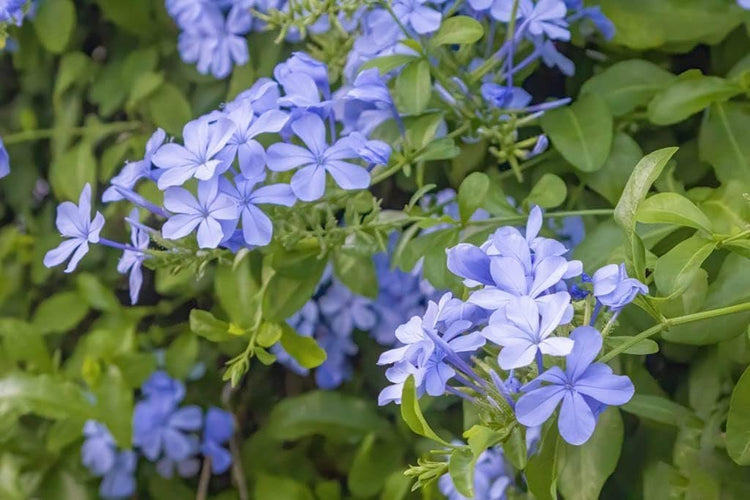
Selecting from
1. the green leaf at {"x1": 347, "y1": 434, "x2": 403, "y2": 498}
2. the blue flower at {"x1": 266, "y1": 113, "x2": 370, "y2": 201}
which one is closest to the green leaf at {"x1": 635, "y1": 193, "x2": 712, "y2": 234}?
the blue flower at {"x1": 266, "y1": 113, "x2": 370, "y2": 201}

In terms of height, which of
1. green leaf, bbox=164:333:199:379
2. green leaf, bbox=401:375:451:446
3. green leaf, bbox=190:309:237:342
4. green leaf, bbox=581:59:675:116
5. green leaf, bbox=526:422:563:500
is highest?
green leaf, bbox=401:375:451:446

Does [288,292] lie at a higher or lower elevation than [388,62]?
lower

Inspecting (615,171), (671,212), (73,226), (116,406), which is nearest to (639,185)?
(671,212)

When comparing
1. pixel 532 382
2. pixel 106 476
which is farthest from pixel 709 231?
pixel 106 476

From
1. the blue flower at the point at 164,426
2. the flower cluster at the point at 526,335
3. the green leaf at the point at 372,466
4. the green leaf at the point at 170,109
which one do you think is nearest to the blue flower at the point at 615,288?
the flower cluster at the point at 526,335

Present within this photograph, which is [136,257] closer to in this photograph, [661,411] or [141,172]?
[141,172]

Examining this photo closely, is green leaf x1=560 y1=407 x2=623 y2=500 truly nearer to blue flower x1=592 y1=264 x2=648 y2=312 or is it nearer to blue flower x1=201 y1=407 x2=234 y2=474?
blue flower x1=592 y1=264 x2=648 y2=312
